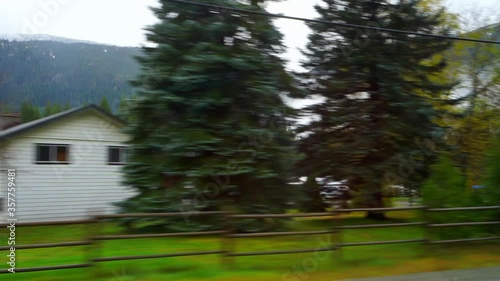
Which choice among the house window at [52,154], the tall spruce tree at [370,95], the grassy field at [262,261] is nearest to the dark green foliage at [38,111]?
the house window at [52,154]

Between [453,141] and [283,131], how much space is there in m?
9.25

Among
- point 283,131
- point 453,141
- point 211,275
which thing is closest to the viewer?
point 211,275

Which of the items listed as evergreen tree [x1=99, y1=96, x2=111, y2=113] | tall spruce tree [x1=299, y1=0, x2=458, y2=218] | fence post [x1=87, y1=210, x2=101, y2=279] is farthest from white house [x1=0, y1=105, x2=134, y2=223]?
fence post [x1=87, y1=210, x2=101, y2=279]

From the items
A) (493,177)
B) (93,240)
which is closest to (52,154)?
(93,240)

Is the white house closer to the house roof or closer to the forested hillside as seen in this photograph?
the house roof

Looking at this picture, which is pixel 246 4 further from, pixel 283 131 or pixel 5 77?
pixel 5 77

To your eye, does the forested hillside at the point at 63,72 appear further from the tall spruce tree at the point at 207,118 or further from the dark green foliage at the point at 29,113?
the tall spruce tree at the point at 207,118

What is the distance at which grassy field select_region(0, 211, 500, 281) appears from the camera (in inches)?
278

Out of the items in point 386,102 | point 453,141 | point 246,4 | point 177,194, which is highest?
point 246,4

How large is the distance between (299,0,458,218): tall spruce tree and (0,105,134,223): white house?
772 centimetres

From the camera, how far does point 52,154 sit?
16828 millimetres

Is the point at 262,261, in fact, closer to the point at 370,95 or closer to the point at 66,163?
the point at 370,95

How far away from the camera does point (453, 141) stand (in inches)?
726

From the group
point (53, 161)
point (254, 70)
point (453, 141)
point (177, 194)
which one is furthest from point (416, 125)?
point (53, 161)
